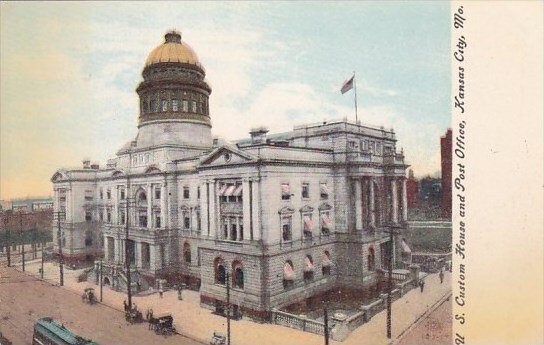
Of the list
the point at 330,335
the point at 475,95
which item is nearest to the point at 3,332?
the point at 330,335

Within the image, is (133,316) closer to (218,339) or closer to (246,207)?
(218,339)

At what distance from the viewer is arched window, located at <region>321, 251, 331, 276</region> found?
25.2 metres

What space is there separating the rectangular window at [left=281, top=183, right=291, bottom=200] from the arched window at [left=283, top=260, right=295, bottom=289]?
367 centimetres

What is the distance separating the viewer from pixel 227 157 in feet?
75.7

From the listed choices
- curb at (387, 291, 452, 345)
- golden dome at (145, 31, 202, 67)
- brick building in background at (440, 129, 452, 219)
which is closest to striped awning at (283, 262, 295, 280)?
curb at (387, 291, 452, 345)

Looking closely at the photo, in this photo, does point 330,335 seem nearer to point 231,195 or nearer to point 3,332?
point 231,195

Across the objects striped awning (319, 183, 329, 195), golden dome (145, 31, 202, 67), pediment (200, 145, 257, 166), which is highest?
golden dome (145, 31, 202, 67)

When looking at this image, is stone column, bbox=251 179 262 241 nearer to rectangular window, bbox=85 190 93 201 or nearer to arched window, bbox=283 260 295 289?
arched window, bbox=283 260 295 289

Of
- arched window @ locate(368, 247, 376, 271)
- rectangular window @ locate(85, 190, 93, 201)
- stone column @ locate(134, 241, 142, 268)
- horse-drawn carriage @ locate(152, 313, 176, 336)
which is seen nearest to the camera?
horse-drawn carriage @ locate(152, 313, 176, 336)

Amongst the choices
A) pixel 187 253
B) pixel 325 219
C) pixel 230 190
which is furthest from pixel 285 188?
pixel 187 253

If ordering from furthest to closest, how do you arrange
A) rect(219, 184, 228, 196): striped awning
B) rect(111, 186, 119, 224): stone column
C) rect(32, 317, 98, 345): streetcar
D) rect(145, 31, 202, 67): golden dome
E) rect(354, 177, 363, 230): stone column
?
rect(111, 186, 119, 224): stone column, rect(145, 31, 202, 67): golden dome, rect(354, 177, 363, 230): stone column, rect(219, 184, 228, 196): striped awning, rect(32, 317, 98, 345): streetcar

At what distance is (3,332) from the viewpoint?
19609 mm

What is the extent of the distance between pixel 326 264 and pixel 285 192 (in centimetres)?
592

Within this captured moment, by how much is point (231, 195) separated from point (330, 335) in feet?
30.2
